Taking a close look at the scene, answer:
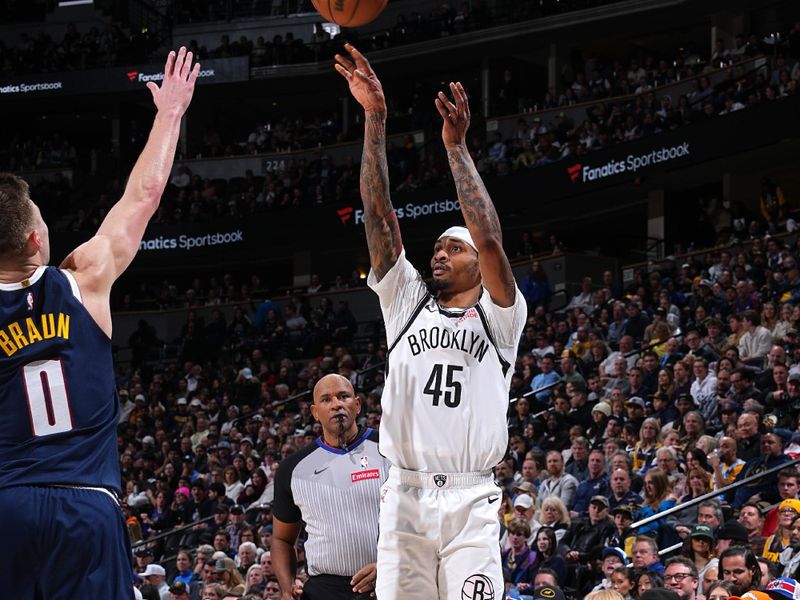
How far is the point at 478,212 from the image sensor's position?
5.02m

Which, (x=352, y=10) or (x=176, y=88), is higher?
(x=352, y=10)

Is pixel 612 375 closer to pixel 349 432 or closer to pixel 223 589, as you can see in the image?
pixel 223 589

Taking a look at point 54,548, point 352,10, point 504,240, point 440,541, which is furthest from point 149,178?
point 504,240

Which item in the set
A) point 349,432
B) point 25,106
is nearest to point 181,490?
point 349,432

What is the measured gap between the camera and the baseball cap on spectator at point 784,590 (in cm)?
662

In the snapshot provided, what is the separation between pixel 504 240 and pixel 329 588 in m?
21.4

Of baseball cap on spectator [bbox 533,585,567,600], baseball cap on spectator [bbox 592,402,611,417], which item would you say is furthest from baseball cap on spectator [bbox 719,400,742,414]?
baseball cap on spectator [bbox 533,585,567,600]

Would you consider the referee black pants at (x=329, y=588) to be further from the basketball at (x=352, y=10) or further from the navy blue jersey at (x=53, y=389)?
the basketball at (x=352, y=10)

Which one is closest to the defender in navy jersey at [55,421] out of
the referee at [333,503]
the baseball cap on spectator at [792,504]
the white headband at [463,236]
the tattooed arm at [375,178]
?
the tattooed arm at [375,178]

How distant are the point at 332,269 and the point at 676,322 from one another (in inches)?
582

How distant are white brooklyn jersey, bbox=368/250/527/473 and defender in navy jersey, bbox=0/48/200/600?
66.8 inches

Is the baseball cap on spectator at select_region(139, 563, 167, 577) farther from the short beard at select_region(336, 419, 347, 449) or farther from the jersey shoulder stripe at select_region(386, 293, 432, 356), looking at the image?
the jersey shoulder stripe at select_region(386, 293, 432, 356)

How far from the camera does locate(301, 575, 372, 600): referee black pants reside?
580 cm

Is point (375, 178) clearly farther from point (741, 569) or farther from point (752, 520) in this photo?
point (752, 520)
